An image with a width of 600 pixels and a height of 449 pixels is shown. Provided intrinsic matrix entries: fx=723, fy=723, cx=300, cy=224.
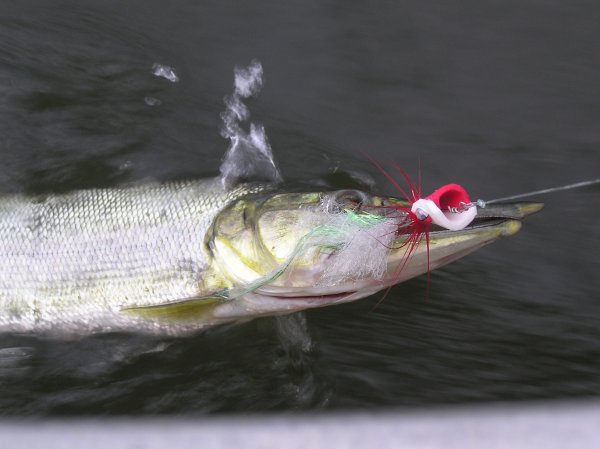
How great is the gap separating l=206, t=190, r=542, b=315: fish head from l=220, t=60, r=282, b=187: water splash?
396 mm

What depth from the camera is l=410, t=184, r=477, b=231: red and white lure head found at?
2.98 m

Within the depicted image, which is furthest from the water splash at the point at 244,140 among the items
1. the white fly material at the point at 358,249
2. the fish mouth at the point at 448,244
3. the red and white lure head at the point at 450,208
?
the red and white lure head at the point at 450,208

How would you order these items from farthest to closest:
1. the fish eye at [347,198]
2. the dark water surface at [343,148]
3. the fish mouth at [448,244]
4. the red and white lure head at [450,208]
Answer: the dark water surface at [343,148] < the fish eye at [347,198] < the fish mouth at [448,244] < the red and white lure head at [450,208]

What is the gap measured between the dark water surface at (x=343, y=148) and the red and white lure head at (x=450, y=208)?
5.13 feet

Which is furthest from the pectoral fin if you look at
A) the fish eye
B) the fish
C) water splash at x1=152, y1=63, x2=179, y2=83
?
water splash at x1=152, y1=63, x2=179, y2=83

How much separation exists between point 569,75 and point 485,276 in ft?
5.32

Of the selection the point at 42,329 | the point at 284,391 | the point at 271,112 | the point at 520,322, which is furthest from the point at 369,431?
the point at 271,112

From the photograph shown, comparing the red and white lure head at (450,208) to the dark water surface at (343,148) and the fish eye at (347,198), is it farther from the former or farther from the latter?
the dark water surface at (343,148)

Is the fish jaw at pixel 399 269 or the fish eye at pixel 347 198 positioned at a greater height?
the fish eye at pixel 347 198

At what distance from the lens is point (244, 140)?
488cm

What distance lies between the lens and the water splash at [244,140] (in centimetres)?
427

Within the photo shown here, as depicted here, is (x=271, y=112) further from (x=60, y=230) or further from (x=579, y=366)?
(x=579, y=366)

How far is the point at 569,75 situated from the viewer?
16.7 feet

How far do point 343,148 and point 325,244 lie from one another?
1698 mm
